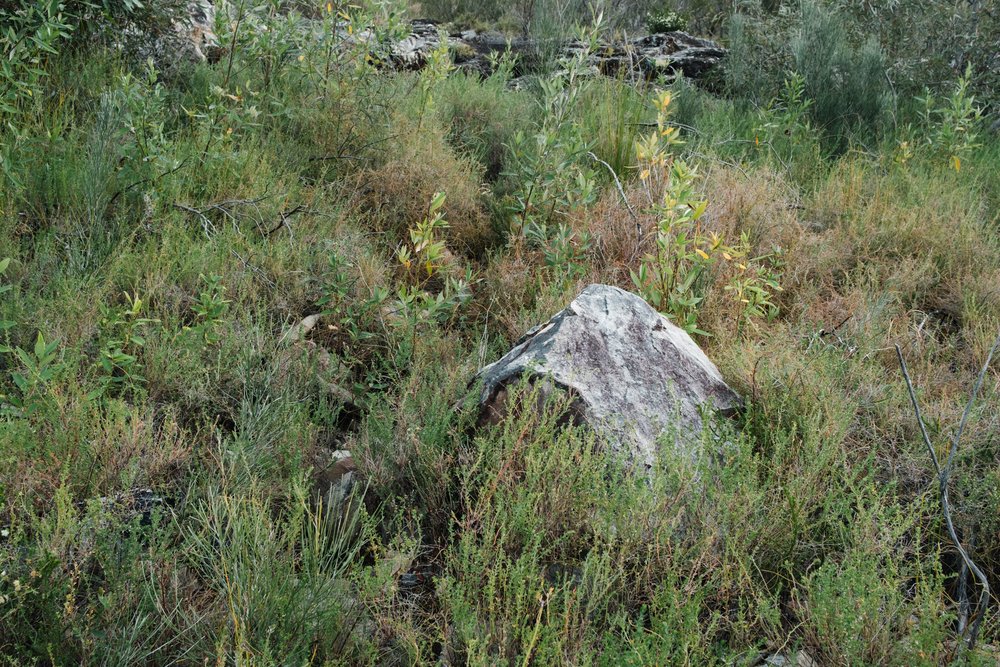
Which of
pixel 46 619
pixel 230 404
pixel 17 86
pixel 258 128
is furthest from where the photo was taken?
pixel 258 128

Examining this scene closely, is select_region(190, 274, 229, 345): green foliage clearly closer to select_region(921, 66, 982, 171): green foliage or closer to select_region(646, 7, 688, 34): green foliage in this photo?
select_region(921, 66, 982, 171): green foliage

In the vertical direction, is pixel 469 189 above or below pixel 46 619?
above

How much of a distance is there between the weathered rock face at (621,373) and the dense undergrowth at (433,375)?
154mm

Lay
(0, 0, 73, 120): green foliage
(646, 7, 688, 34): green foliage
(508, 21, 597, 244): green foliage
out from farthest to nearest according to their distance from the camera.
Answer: (646, 7, 688, 34): green foliage, (508, 21, 597, 244): green foliage, (0, 0, 73, 120): green foliage

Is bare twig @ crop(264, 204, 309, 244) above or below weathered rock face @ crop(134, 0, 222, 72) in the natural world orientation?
→ below

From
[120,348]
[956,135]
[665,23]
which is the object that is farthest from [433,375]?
[665,23]

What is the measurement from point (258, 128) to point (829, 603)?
421 centimetres

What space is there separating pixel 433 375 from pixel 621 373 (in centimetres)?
83

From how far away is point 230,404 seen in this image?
9.96ft

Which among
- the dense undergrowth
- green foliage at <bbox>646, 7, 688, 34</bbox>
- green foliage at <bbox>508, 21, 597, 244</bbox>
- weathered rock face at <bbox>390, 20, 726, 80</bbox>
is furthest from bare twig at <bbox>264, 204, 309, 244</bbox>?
green foliage at <bbox>646, 7, 688, 34</bbox>

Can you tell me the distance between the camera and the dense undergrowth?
2.06 metres

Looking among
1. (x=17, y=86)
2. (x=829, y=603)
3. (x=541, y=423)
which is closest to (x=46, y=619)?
(x=541, y=423)

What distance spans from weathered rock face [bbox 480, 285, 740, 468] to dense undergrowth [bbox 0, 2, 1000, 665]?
0.15 metres

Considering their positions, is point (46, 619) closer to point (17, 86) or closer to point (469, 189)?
point (17, 86)
